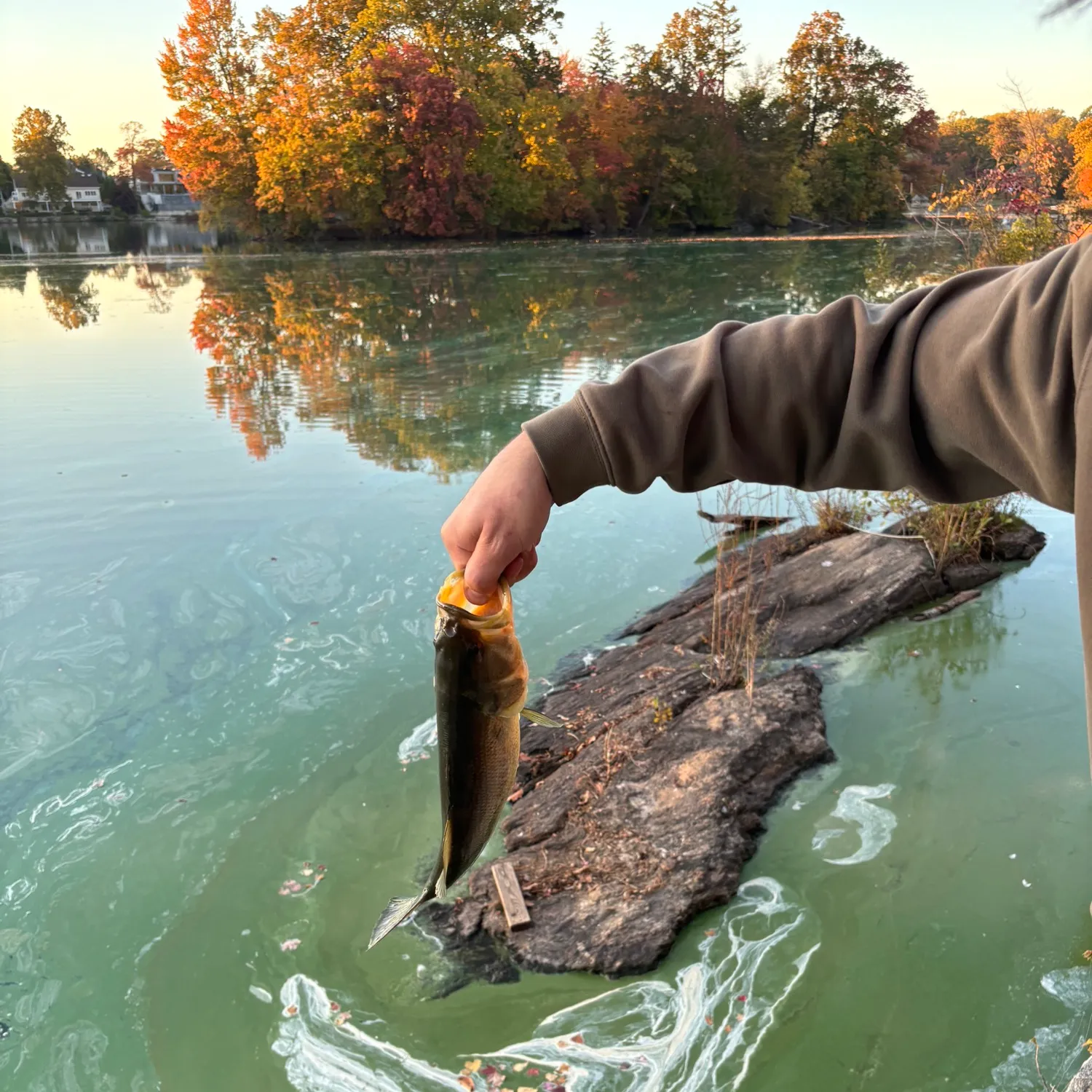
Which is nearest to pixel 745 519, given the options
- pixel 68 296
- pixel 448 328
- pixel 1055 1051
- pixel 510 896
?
pixel 510 896

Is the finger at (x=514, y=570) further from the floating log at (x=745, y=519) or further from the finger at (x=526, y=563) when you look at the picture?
the floating log at (x=745, y=519)

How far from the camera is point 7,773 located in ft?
14.8

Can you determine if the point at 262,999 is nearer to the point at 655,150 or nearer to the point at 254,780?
the point at 254,780

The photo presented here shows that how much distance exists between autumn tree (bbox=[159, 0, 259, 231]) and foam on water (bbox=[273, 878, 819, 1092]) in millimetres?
42469

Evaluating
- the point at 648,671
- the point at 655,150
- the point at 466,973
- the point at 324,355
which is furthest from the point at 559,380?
the point at 655,150

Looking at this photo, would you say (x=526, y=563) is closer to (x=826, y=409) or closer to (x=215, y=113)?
(x=826, y=409)

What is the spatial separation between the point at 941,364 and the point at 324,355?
13.4 metres

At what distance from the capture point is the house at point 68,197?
66.2 m

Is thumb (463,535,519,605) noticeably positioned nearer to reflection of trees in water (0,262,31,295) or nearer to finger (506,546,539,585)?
finger (506,546,539,585)

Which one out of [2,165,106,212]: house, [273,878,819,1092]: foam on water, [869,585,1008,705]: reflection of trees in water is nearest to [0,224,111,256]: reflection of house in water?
[2,165,106,212]: house

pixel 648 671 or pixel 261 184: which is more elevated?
pixel 261 184

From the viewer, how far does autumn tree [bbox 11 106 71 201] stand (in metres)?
64.1

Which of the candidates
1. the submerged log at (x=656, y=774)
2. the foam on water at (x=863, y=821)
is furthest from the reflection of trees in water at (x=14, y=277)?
the foam on water at (x=863, y=821)

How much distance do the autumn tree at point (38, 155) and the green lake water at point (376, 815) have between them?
68.9 meters
